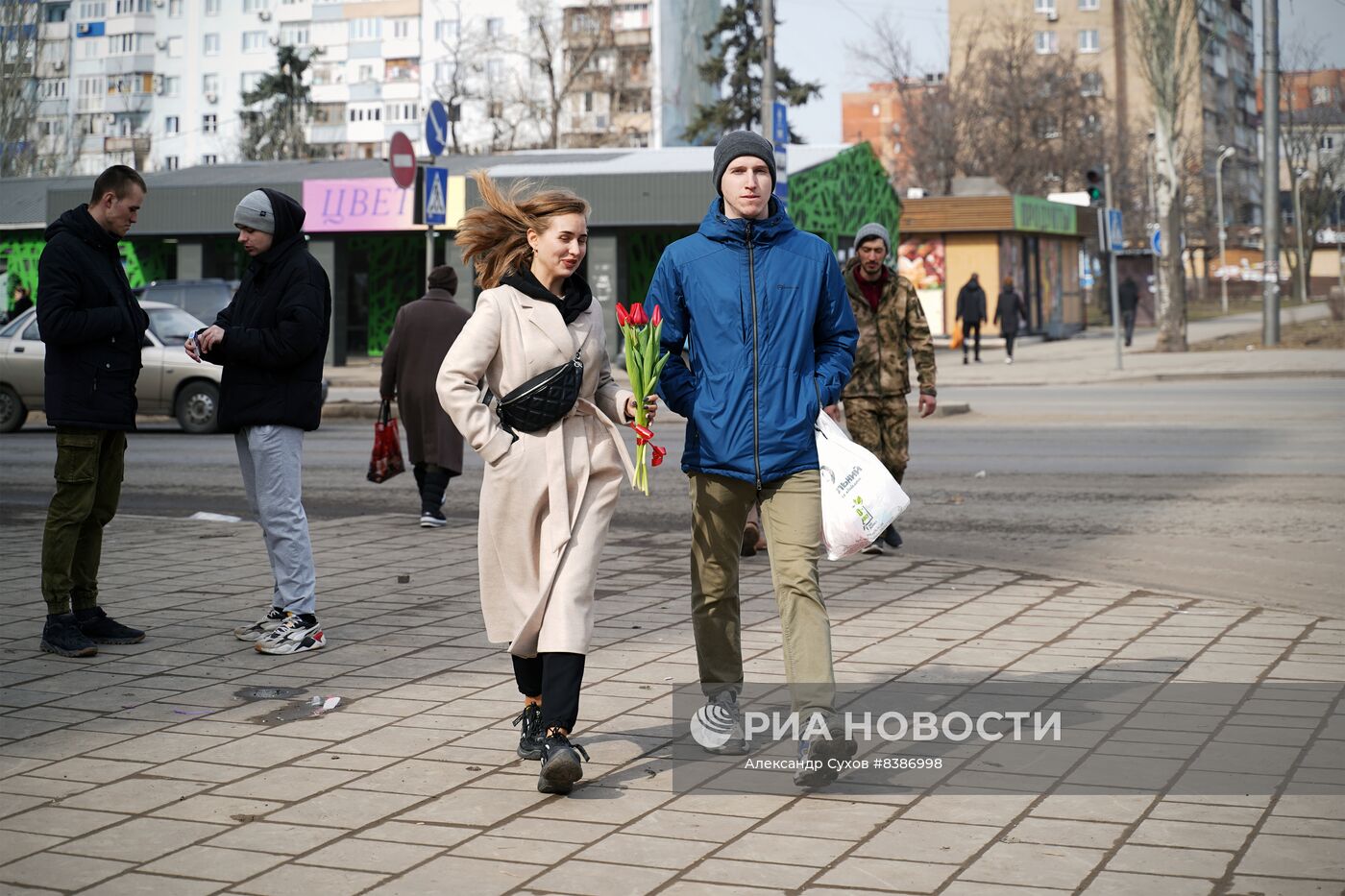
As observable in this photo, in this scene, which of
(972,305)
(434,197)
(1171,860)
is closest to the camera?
(1171,860)

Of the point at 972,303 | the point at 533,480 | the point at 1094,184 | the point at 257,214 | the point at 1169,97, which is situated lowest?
the point at 533,480

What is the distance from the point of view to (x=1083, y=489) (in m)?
13.3

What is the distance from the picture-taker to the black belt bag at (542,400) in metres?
5.02

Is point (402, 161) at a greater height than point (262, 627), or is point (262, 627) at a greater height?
point (402, 161)

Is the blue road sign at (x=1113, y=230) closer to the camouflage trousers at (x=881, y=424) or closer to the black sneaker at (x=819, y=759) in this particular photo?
the camouflage trousers at (x=881, y=424)

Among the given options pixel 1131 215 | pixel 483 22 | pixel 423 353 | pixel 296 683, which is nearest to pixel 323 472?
pixel 423 353

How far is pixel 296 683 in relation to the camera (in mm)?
6406

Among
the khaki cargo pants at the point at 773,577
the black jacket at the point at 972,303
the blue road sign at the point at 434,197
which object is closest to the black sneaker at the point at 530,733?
the khaki cargo pants at the point at 773,577

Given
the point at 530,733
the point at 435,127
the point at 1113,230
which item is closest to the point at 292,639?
the point at 530,733

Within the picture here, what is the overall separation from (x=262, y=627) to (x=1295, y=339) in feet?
110

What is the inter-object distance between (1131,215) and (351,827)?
7510 centimetres

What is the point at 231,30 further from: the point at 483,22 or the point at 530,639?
the point at 530,639

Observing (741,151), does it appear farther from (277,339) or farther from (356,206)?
(356,206)

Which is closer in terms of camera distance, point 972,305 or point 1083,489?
point 1083,489
